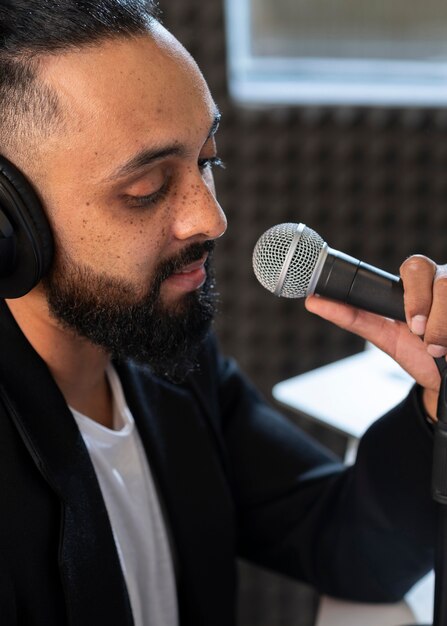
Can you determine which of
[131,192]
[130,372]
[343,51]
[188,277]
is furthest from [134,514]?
[343,51]

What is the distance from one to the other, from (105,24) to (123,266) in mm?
260

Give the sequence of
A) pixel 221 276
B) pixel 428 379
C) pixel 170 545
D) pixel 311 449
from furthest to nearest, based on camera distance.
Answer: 1. pixel 221 276
2. pixel 311 449
3. pixel 170 545
4. pixel 428 379

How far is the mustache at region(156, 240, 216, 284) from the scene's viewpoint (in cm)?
91

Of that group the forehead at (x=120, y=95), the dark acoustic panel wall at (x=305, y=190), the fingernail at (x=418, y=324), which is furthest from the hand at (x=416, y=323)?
the dark acoustic panel wall at (x=305, y=190)

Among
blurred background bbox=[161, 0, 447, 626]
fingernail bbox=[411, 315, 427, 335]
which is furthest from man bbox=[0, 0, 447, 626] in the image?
blurred background bbox=[161, 0, 447, 626]

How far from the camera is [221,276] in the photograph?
2.38m

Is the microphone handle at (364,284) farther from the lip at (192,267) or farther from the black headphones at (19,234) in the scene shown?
the black headphones at (19,234)

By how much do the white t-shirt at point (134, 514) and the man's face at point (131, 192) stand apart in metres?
0.13

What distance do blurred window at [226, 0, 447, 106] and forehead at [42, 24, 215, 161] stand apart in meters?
1.44

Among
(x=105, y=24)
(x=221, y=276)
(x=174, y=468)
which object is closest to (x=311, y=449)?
(x=174, y=468)

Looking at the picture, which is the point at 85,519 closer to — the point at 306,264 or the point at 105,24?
the point at 306,264

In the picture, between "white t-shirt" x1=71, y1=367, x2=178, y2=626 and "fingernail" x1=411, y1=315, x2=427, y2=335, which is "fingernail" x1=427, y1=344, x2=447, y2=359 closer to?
"fingernail" x1=411, y1=315, x2=427, y2=335

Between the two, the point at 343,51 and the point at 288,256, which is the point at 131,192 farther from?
the point at 343,51

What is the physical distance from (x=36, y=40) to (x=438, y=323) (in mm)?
506
